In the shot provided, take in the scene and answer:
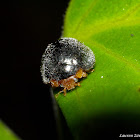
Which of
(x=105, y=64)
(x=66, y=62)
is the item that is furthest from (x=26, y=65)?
(x=105, y=64)

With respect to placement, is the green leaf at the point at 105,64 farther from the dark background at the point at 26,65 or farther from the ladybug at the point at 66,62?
the dark background at the point at 26,65

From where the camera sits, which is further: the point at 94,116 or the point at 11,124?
the point at 11,124

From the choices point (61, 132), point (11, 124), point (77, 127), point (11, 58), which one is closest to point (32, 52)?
point (11, 58)

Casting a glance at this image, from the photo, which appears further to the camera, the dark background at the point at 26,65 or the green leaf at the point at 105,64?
the dark background at the point at 26,65

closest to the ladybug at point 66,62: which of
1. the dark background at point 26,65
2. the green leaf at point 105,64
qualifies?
the green leaf at point 105,64

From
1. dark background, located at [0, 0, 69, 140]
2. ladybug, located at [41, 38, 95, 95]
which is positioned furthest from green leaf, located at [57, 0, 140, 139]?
dark background, located at [0, 0, 69, 140]

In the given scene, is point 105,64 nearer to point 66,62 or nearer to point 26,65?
point 66,62

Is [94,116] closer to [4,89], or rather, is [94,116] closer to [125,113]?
[125,113]
